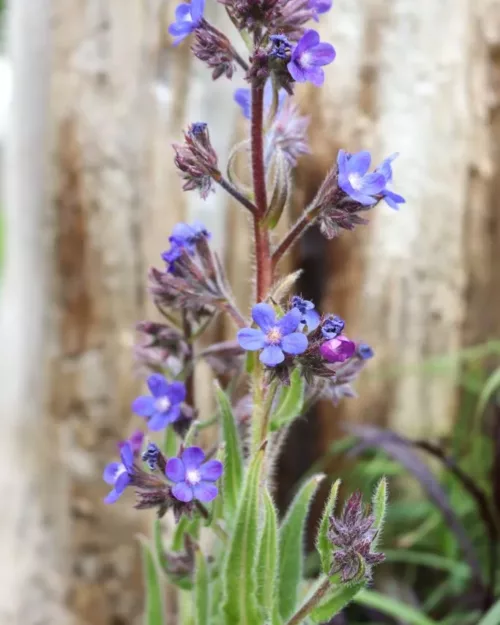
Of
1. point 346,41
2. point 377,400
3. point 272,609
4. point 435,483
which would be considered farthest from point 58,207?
point 272,609

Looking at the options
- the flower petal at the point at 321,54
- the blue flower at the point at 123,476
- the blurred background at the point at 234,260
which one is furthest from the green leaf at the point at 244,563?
the blurred background at the point at 234,260

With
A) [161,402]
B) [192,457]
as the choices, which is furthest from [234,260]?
[192,457]

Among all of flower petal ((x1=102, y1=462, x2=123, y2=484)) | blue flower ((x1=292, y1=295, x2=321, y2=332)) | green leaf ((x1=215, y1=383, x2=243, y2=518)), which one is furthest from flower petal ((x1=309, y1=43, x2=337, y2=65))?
flower petal ((x1=102, y1=462, x2=123, y2=484))

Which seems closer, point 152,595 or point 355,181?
point 355,181

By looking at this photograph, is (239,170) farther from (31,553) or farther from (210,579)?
(31,553)

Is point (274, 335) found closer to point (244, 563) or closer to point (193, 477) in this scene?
point (193, 477)

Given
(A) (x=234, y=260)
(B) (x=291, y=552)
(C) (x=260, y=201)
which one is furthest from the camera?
(A) (x=234, y=260)
